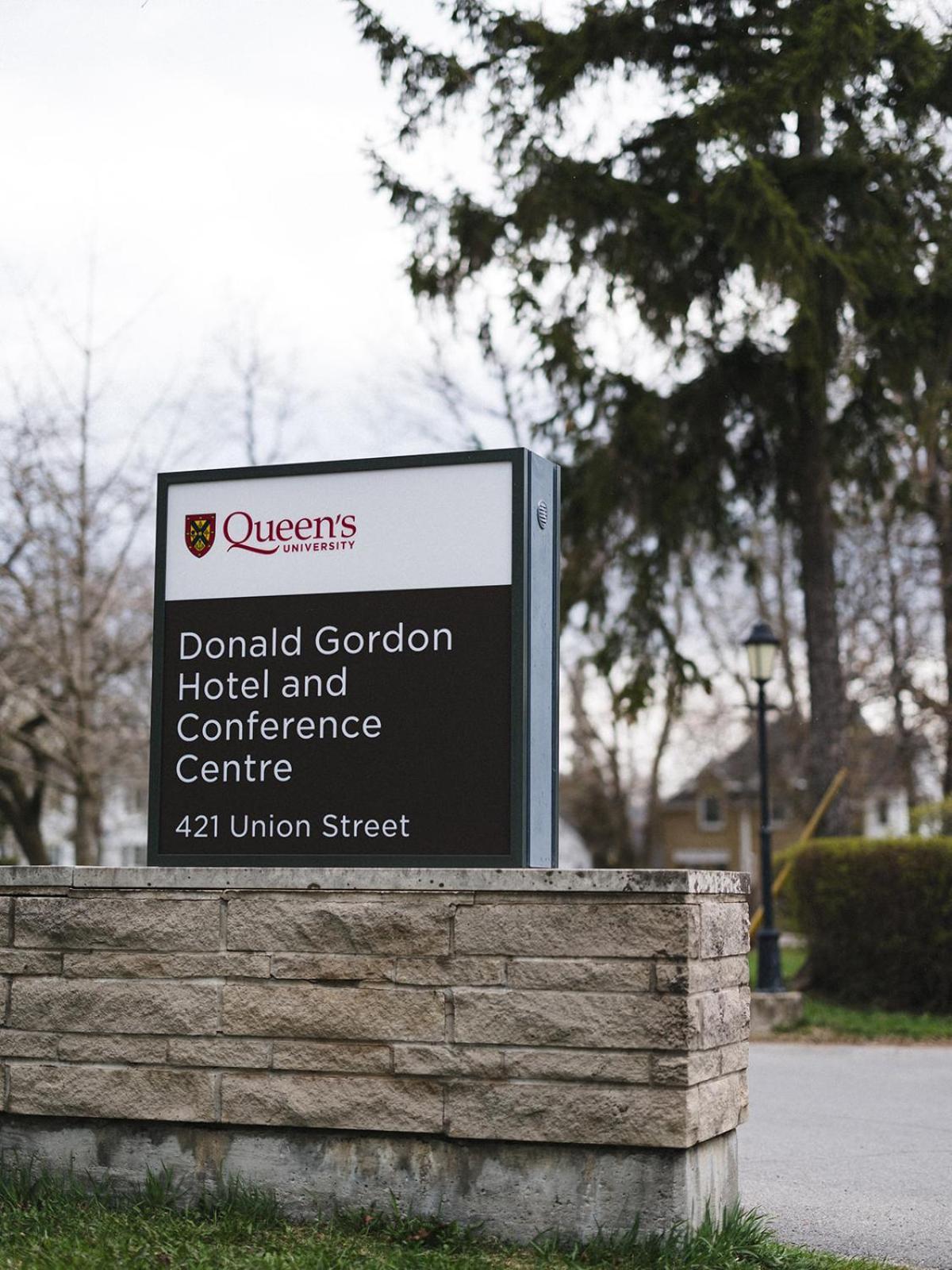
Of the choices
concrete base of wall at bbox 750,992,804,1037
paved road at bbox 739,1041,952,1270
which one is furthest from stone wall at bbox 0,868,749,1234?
concrete base of wall at bbox 750,992,804,1037

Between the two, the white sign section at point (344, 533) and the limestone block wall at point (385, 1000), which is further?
the white sign section at point (344, 533)

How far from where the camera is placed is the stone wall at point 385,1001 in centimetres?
470

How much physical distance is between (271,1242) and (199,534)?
8.71ft

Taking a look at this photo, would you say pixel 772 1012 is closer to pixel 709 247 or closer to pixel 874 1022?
pixel 874 1022

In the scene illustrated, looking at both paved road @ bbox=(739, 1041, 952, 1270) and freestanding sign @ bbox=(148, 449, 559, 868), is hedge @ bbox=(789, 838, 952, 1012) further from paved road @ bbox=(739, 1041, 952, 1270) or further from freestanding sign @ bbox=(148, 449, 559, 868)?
freestanding sign @ bbox=(148, 449, 559, 868)

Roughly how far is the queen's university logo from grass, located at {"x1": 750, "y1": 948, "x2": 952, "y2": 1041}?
30.3 ft

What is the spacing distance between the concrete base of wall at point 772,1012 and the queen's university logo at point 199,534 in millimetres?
9084

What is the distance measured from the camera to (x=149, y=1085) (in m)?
5.18

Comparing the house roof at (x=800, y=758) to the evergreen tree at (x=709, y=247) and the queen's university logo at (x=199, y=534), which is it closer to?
the evergreen tree at (x=709, y=247)

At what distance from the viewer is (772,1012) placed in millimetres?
13453

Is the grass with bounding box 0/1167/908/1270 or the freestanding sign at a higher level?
the freestanding sign

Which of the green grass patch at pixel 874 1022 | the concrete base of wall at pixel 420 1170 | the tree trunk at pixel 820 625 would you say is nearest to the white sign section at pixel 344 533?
the concrete base of wall at pixel 420 1170

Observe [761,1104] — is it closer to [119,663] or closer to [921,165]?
[921,165]

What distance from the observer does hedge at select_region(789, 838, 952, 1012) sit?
45.6 ft
